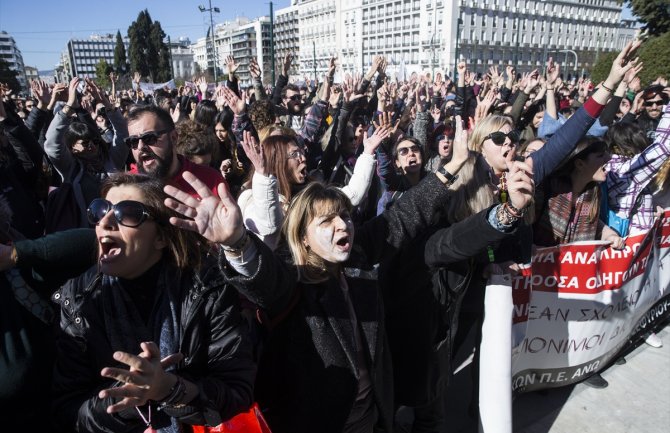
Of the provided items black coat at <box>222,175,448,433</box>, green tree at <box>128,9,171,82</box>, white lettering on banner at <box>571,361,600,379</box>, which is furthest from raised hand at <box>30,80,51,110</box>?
green tree at <box>128,9,171,82</box>

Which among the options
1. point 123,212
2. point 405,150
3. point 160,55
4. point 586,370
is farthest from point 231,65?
point 160,55

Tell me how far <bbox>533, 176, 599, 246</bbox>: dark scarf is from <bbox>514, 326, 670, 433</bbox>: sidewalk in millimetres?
1130

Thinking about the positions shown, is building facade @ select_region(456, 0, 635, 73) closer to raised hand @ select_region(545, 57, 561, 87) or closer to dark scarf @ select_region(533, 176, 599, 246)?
raised hand @ select_region(545, 57, 561, 87)

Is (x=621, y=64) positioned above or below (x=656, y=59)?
below

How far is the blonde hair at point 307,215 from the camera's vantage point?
75.6 inches

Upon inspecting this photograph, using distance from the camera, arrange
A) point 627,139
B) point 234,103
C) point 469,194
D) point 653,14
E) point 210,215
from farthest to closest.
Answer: point 653,14
point 234,103
point 627,139
point 469,194
point 210,215

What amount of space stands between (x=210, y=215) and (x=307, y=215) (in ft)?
2.12

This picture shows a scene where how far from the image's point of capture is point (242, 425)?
157cm

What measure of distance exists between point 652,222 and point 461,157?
206 centimetres

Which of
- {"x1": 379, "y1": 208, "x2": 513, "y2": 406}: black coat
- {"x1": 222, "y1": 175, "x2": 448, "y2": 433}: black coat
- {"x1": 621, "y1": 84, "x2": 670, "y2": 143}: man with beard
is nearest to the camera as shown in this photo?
{"x1": 222, "y1": 175, "x2": 448, "y2": 433}: black coat

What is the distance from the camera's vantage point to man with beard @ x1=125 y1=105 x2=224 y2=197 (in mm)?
2758

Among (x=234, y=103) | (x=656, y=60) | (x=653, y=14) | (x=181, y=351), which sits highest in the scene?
(x=653, y=14)

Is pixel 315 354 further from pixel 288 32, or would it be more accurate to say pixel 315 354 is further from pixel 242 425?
pixel 288 32

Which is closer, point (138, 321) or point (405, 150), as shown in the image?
point (138, 321)
